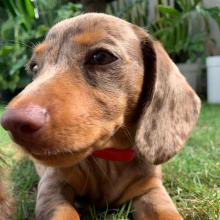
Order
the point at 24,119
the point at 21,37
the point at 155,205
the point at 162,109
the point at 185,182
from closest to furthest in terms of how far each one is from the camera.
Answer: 1. the point at 24,119
2. the point at 155,205
3. the point at 162,109
4. the point at 185,182
5. the point at 21,37

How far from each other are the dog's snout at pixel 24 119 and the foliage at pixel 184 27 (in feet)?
18.8

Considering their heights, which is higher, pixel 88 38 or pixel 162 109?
pixel 88 38

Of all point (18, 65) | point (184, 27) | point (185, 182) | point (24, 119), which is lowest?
point (18, 65)

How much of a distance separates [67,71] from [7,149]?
3.99 feet

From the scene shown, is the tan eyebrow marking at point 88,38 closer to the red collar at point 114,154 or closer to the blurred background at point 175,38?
the red collar at point 114,154

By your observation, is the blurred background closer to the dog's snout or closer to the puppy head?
the puppy head

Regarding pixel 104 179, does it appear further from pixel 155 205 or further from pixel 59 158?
pixel 59 158

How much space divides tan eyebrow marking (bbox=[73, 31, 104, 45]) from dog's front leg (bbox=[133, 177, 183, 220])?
0.57 meters

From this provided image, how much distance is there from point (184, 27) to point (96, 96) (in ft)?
19.6

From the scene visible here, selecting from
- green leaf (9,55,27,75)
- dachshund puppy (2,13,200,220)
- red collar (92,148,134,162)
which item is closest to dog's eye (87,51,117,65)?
dachshund puppy (2,13,200,220)

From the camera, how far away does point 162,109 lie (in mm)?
1797

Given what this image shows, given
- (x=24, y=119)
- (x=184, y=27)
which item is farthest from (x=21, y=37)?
(x=24, y=119)

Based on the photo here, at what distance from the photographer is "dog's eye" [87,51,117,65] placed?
1.69m

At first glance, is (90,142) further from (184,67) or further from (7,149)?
(184,67)
